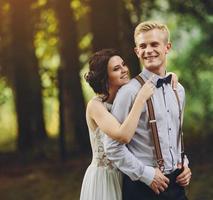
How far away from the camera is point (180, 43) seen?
27.7 ft

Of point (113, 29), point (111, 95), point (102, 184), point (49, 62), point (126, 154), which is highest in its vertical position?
point (113, 29)

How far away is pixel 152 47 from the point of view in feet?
11.6

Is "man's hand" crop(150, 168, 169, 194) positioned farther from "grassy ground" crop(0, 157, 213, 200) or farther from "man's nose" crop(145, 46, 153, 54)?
"grassy ground" crop(0, 157, 213, 200)

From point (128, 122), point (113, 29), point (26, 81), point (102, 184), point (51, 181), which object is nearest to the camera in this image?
point (128, 122)

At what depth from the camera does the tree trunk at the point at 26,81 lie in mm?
8594

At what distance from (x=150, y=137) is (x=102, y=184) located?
636mm

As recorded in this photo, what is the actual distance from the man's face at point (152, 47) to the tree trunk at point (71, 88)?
4.97m

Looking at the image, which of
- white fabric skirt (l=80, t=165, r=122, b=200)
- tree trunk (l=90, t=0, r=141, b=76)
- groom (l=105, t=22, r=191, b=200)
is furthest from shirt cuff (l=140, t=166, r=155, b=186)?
tree trunk (l=90, t=0, r=141, b=76)

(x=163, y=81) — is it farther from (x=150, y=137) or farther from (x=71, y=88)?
(x=71, y=88)

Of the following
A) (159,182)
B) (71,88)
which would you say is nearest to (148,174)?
(159,182)

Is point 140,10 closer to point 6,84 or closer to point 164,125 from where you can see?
point 6,84

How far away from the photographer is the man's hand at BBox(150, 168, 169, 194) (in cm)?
351

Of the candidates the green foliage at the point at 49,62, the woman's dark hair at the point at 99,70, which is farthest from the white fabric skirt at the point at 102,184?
the green foliage at the point at 49,62

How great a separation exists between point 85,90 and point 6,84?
920 mm
